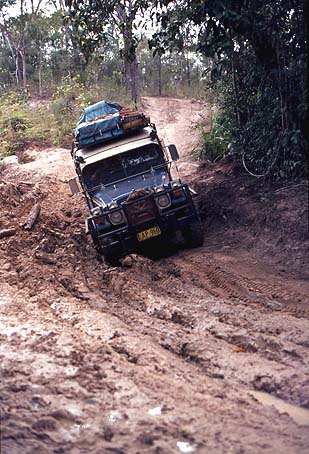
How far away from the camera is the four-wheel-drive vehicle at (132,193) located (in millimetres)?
10078

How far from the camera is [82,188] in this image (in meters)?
11.2

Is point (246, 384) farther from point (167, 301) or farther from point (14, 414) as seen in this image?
point (167, 301)

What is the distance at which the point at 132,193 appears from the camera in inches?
397

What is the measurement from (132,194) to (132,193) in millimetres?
30

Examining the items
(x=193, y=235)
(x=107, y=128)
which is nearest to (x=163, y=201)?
(x=193, y=235)

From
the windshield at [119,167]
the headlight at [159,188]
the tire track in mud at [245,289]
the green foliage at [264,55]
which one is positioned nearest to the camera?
the tire track in mud at [245,289]

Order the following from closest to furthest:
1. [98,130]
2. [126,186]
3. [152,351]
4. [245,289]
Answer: [152,351] < [245,289] < [126,186] < [98,130]

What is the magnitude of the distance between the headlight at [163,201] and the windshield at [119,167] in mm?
1159

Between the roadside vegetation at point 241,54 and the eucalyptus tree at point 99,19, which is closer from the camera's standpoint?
the roadside vegetation at point 241,54

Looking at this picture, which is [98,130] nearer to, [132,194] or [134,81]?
[132,194]

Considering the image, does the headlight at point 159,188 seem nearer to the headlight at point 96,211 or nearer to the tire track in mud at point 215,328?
the headlight at point 96,211

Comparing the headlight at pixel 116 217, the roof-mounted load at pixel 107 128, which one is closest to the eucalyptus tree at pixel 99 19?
the roof-mounted load at pixel 107 128

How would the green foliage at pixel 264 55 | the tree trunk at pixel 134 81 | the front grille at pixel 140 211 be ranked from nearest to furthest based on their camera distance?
the green foliage at pixel 264 55 < the front grille at pixel 140 211 < the tree trunk at pixel 134 81

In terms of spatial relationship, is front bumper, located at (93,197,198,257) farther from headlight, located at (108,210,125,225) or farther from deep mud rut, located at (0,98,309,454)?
deep mud rut, located at (0,98,309,454)
